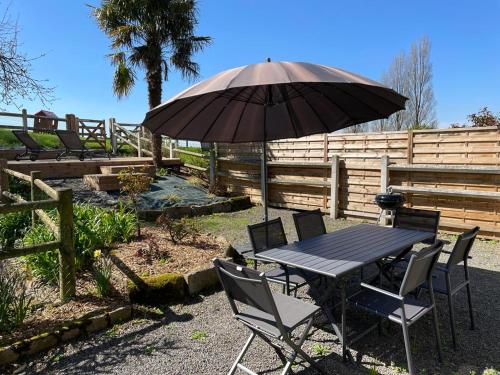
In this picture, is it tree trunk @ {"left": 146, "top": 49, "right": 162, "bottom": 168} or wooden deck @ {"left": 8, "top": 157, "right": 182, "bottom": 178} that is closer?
wooden deck @ {"left": 8, "top": 157, "right": 182, "bottom": 178}

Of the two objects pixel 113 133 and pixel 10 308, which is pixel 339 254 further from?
pixel 113 133

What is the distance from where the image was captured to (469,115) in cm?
1270

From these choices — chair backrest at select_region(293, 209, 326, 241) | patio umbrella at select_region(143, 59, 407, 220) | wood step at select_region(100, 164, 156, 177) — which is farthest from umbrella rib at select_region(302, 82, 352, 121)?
wood step at select_region(100, 164, 156, 177)

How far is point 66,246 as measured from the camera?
348 centimetres

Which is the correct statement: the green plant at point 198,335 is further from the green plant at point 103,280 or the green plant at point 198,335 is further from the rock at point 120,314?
the green plant at point 103,280

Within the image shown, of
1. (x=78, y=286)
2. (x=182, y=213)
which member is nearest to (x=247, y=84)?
(x=78, y=286)

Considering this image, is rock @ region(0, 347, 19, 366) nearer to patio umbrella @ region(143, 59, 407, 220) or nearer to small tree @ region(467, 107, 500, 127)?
patio umbrella @ region(143, 59, 407, 220)

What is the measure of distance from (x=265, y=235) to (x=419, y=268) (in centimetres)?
161

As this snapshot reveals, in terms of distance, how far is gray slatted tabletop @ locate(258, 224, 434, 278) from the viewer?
9.01 feet

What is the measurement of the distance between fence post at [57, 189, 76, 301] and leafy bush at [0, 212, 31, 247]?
9.48 ft

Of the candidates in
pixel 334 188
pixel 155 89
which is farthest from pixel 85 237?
pixel 155 89

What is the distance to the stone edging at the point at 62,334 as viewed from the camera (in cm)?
270

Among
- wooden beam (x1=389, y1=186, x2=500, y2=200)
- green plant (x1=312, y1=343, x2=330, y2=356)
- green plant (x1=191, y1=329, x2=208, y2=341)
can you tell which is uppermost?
wooden beam (x1=389, y1=186, x2=500, y2=200)

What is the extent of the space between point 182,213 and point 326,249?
5581 millimetres
